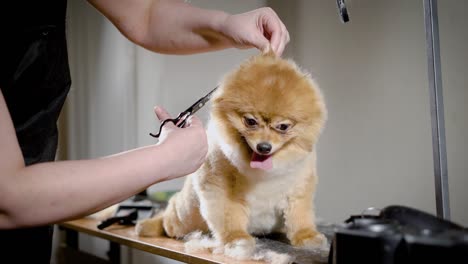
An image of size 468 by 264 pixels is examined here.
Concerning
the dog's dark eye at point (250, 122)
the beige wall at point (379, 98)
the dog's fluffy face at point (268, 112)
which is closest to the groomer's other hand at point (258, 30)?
the dog's fluffy face at point (268, 112)

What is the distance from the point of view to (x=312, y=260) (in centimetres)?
75

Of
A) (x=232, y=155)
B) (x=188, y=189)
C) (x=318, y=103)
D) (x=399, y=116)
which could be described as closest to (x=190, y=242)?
(x=188, y=189)

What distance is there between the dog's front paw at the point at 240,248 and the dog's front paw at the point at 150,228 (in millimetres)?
302

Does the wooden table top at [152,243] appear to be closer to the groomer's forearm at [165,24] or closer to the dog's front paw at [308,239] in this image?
the dog's front paw at [308,239]

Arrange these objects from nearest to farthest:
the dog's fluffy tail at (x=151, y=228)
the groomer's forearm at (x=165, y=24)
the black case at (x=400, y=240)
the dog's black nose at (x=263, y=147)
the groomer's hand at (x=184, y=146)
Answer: the black case at (x=400, y=240)
the groomer's hand at (x=184, y=146)
the dog's black nose at (x=263, y=147)
the groomer's forearm at (x=165, y=24)
the dog's fluffy tail at (x=151, y=228)

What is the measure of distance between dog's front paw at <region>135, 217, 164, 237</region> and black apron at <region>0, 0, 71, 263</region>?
11.7 inches

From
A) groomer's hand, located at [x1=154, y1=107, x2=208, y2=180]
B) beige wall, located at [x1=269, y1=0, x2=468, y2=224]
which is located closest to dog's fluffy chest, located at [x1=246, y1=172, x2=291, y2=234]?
groomer's hand, located at [x1=154, y1=107, x2=208, y2=180]

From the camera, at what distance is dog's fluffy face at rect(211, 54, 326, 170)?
774 millimetres

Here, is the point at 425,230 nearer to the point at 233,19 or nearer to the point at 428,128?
the point at 233,19

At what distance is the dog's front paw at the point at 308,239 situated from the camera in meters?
0.85

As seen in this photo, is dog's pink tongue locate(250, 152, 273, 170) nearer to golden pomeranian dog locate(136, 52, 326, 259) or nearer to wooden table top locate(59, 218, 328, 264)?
A: golden pomeranian dog locate(136, 52, 326, 259)

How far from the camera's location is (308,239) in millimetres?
857

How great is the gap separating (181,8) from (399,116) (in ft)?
2.10

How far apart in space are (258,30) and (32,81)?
1.27 ft
